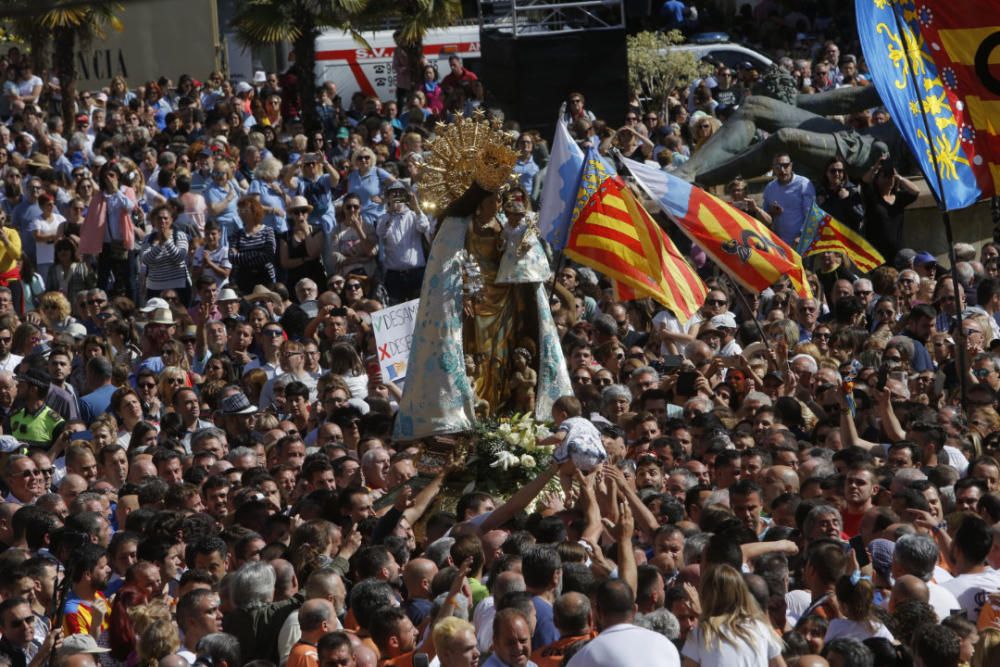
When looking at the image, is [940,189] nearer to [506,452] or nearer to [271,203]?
[506,452]

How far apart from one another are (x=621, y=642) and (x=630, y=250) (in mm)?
7000

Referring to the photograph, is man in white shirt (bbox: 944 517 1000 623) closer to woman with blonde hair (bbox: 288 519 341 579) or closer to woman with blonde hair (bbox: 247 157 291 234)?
woman with blonde hair (bbox: 288 519 341 579)

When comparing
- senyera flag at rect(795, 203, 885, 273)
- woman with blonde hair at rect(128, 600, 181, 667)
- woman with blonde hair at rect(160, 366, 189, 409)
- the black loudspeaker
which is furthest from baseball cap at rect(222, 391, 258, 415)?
the black loudspeaker

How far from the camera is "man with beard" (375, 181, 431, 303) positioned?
57.7 feet

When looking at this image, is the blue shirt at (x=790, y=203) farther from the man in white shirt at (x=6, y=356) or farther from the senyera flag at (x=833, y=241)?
the man in white shirt at (x=6, y=356)

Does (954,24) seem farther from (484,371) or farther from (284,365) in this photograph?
(284,365)

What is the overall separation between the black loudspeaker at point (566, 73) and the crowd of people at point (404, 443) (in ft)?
1.07

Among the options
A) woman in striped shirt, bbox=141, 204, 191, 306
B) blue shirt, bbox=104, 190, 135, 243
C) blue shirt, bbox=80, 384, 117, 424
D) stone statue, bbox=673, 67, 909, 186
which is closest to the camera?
blue shirt, bbox=80, 384, 117, 424

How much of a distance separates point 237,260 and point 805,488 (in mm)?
8424

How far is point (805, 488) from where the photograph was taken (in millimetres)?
10461

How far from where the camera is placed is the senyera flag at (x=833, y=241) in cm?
1641

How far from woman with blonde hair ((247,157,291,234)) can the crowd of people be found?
30 millimetres

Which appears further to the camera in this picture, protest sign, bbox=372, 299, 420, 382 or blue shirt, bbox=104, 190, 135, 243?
blue shirt, bbox=104, 190, 135, 243

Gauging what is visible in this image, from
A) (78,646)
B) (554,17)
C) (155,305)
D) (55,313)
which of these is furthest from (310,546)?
(554,17)
